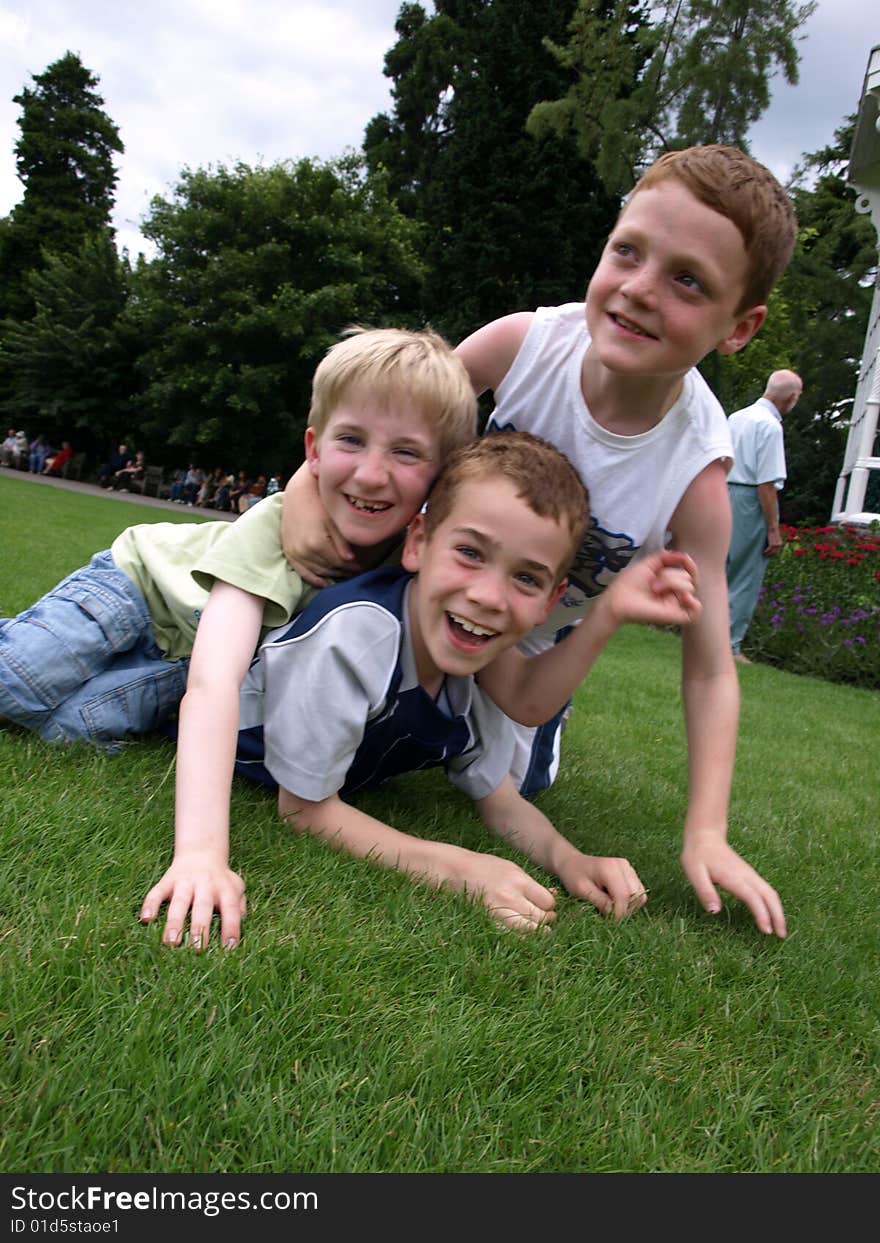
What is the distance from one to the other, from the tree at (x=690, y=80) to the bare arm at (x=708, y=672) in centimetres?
1549

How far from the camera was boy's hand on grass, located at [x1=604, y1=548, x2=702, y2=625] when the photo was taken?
2109 mm

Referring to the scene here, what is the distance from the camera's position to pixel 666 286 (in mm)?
2252

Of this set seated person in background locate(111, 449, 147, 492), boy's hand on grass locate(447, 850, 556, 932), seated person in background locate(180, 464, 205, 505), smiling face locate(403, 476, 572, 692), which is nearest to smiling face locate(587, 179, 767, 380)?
smiling face locate(403, 476, 572, 692)

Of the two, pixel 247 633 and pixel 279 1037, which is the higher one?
pixel 247 633

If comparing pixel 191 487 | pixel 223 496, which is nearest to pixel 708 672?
pixel 223 496

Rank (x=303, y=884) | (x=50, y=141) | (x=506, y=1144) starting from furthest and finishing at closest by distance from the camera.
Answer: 1. (x=50, y=141)
2. (x=303, y=884)
3. (x=506, y=1144)

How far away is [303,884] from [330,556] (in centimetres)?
86

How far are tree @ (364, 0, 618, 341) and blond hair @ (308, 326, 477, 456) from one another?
23748 mm

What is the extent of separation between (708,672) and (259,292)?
3051cm

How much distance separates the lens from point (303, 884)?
1.99 meters

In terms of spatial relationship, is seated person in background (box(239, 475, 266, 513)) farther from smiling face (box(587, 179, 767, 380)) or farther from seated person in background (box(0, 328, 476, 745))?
smiling face (box(587, 179, 767, 380))

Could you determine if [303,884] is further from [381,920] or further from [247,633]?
[247,633]

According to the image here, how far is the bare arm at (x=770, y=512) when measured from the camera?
777 centimetres
